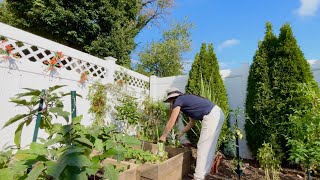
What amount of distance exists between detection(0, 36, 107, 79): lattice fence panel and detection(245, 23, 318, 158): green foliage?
305 centimetres

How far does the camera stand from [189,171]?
374cm

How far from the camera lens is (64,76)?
3.92 m

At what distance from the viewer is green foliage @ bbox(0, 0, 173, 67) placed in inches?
300

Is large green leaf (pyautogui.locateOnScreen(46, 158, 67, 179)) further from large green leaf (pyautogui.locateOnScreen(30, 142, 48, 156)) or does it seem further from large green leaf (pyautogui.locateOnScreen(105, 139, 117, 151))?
large green leaf (pyautogui.locateOnScreen(105, 139, 117, 151))

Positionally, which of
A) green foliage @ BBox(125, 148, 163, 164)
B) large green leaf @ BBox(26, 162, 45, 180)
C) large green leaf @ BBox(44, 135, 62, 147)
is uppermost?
large green leaf @ BBox(44, 135, 62, 147)

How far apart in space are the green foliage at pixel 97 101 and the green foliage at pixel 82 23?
11.8ft

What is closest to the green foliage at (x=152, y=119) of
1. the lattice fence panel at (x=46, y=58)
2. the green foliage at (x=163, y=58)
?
the lattice fence panel at (x=46, y=58)

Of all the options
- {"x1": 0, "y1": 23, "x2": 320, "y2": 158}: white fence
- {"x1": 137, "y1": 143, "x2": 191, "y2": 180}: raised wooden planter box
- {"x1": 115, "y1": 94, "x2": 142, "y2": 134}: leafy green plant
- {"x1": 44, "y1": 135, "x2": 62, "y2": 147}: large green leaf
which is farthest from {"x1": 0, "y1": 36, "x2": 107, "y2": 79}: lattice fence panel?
{"x1": 44, "y1": 135, "x2": 62, "y2": 147}: large green leaf

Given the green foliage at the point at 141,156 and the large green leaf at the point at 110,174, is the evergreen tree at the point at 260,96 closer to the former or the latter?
Result: the green foliage at the point at 141,156

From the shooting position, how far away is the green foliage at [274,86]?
156 inches

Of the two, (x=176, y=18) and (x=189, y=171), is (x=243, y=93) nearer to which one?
(x=189, y=171)

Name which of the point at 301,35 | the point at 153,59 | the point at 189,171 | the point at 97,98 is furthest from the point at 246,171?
the point at 153,59

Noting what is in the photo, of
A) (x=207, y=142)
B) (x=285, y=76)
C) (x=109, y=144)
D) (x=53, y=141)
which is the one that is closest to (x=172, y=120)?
(x=207, y=142)

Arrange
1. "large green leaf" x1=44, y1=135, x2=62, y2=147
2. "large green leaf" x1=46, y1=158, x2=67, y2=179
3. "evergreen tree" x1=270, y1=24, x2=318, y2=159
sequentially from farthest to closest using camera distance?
"evergreen tree" x1=270, y1=24, x2=318, y2=159 < "large green leaf" x1=44, y1=135, x2=62, y2=147 < "large green leaf" x1=46, y1=158, x2=67, y2=179
